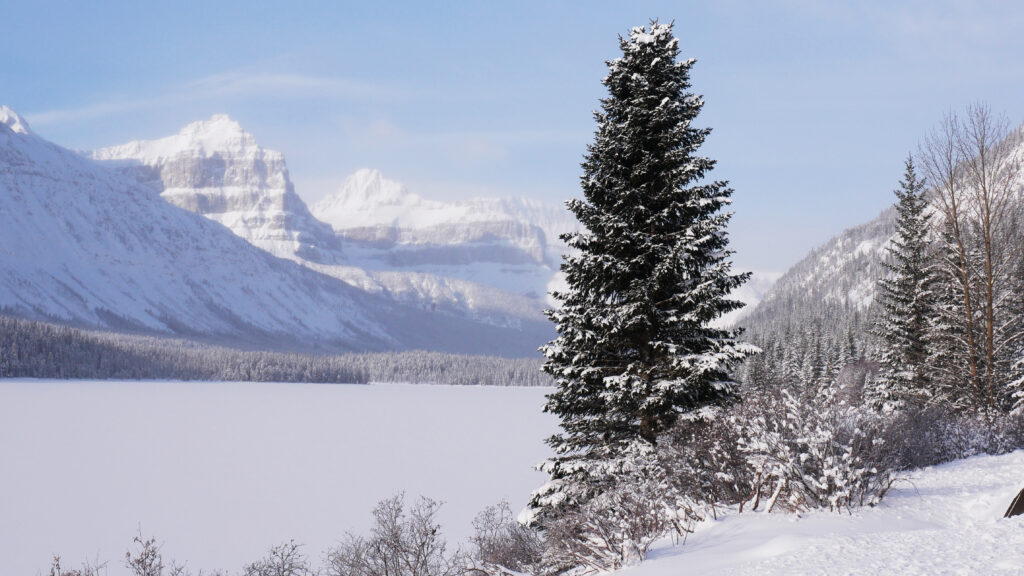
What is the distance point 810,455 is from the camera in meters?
9.77

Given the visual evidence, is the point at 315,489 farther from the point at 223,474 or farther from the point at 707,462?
the point at 707,462

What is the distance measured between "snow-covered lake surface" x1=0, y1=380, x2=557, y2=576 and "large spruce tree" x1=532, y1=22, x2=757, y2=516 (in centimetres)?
2555

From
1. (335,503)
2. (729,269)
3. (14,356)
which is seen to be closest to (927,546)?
(729,269)

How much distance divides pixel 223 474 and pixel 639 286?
55.4 m

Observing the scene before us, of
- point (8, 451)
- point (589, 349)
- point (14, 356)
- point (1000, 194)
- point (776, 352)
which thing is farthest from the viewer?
point (14, 356)

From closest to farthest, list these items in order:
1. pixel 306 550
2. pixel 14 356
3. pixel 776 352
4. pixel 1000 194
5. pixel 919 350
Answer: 1. pixel 1000 194
2. pixel 919 350
3. pixel 306 550
4. pixel 776 352
5. pixel 14 356

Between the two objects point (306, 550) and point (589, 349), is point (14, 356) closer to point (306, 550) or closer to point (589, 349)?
point (306, 550)

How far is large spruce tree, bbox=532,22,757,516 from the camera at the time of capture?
488 inches

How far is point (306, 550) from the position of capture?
35.3 metres

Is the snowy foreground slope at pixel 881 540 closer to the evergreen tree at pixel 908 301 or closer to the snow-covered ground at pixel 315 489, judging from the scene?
the snow-covered ground at pixel 315 489

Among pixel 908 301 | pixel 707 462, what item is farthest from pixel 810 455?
pixel 908 301

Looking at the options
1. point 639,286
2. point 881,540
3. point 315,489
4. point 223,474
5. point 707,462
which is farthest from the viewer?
point 223,474

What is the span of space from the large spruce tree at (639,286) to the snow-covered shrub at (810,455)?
1570mm

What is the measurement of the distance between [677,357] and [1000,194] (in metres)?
11.7
